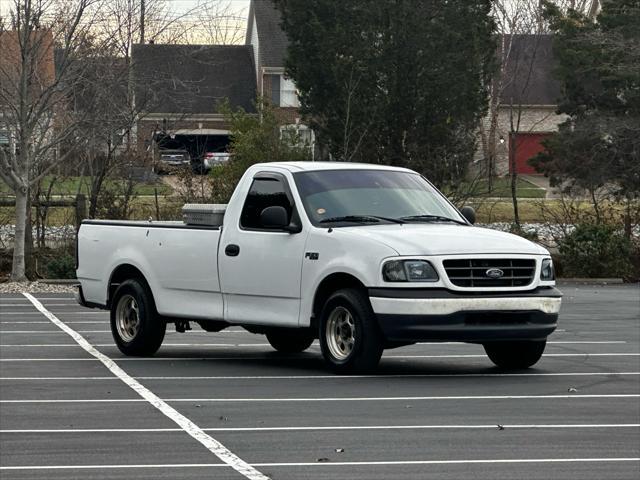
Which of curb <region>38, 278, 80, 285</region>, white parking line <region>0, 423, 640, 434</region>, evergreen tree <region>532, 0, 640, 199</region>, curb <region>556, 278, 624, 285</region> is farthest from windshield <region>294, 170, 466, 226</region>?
evergreen tree <region>532, 0, 640, 199</region>

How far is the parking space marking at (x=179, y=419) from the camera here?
A: 9.44 m

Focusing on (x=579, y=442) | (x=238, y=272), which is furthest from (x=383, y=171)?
(x=579, y=442)

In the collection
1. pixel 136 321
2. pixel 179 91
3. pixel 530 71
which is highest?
pixel 530 71

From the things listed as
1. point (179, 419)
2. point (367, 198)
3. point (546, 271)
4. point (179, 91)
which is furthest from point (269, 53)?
point (179, 419)

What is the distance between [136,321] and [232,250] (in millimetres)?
1658

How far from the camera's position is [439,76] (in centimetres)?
3456

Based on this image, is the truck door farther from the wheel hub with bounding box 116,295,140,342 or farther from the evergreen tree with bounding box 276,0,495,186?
the evergreen tree with bounding box 276,0,495,186

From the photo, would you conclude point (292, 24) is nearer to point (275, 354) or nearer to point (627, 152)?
point (627, 152)

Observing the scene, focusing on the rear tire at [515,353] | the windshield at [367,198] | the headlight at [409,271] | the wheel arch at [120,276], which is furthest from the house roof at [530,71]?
the headlight at [409,271]

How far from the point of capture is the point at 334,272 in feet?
47.6

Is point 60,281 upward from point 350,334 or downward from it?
downward

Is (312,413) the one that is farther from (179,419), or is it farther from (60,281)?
(60,281)

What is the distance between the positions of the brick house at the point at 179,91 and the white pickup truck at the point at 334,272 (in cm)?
1353

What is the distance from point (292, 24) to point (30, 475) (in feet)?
93.5
